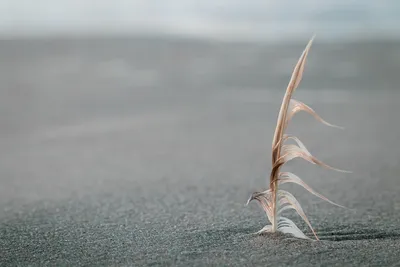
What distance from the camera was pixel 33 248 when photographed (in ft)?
4.05

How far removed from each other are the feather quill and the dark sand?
43mm

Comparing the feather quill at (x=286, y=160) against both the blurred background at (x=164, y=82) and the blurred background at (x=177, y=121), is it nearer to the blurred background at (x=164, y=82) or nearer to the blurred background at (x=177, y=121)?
the blurred background at (x=177, y=121)

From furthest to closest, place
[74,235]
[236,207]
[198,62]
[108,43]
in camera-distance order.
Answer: [108,43] → [198,62] → [236,207] → [74,235]

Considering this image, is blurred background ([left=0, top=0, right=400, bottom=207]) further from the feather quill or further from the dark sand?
the feather quill

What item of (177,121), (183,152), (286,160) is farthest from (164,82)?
(286,160)

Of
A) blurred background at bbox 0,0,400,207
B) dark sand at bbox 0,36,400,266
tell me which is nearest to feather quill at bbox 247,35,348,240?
dark sand at bbox 0,36,400,266

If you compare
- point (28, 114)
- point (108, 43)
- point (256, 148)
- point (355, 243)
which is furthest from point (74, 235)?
point (108, 43)

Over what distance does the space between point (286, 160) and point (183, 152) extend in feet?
3.71

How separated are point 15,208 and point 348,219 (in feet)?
2.42

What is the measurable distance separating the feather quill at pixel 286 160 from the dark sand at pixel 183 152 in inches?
1.7

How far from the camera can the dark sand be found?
122 centimetres

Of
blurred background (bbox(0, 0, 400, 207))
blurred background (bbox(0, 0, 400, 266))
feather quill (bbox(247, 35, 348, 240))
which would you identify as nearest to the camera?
feather quill (bbox(247, 35, 348, 240))

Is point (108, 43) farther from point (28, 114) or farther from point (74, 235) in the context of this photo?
point (74, 235)

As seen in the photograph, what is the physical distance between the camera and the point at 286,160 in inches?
46.3
